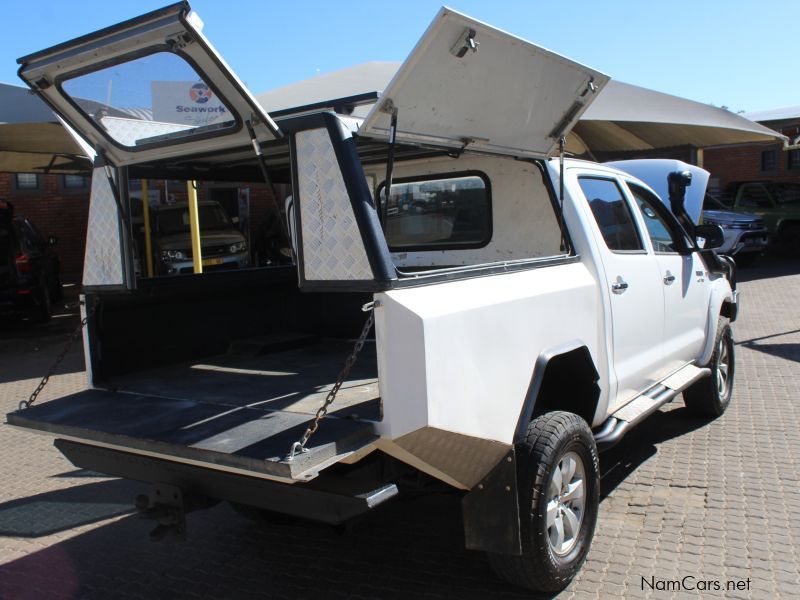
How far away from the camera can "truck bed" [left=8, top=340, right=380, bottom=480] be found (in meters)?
2.70

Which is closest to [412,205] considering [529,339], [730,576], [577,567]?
[529,339]

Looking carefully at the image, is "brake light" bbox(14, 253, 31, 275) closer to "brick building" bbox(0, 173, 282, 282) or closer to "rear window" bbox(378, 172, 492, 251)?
"brick building" bbox(0, 173, 282, 282)

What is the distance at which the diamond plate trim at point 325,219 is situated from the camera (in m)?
2.91

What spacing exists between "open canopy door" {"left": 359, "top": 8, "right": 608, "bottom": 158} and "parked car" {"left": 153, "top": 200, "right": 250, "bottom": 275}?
900 cm

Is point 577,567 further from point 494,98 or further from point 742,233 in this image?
point 742,233

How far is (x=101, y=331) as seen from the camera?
159 inches

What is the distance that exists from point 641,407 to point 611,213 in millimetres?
1185

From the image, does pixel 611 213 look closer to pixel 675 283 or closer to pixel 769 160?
pixel 675 283

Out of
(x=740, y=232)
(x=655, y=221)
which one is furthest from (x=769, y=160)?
(x=655, y=221)

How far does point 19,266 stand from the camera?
11.5m

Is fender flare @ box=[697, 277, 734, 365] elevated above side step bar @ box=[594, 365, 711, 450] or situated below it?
above

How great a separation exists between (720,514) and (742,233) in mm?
15080

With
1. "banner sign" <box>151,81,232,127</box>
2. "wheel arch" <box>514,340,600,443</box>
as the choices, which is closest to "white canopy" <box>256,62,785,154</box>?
"banner sign" <box>151,81,232,127</box>

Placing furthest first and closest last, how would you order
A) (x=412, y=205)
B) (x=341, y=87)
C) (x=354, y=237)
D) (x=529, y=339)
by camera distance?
1. (x=341, y=87)
2. (x=412, y=205)
3. (x=529, y=339)
4. (x=354, y=237)
